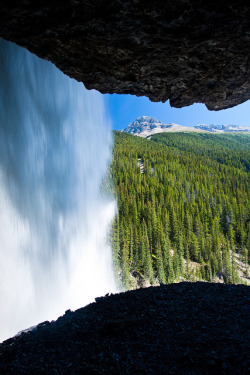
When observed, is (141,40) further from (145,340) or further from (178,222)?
(178,222)

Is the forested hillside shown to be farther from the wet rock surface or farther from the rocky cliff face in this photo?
the rocky cliff face

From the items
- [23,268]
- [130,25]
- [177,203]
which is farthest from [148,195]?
[130,25]

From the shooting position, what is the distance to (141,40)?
25.9 feet

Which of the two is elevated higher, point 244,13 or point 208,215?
point 244,13

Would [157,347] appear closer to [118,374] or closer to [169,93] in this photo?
[118,374]

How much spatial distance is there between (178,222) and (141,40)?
65.5m

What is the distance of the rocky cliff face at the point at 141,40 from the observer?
6.32 meters

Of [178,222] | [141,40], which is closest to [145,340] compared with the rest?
[141,40]

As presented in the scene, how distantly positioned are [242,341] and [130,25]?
10.9 meters

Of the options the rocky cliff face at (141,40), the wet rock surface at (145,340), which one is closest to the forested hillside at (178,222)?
the wet rock surface at (145,340)

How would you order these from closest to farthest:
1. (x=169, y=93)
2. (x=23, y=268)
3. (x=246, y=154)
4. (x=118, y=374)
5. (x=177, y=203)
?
(x=118, y=374) → (x=169, y=93) → (x=23, y=268) → (x=177, y=203) → (x=246, y=154)

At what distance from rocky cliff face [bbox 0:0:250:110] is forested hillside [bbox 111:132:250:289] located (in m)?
44.3

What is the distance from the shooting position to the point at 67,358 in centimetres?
583

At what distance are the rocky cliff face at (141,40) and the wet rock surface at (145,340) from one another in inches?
400
